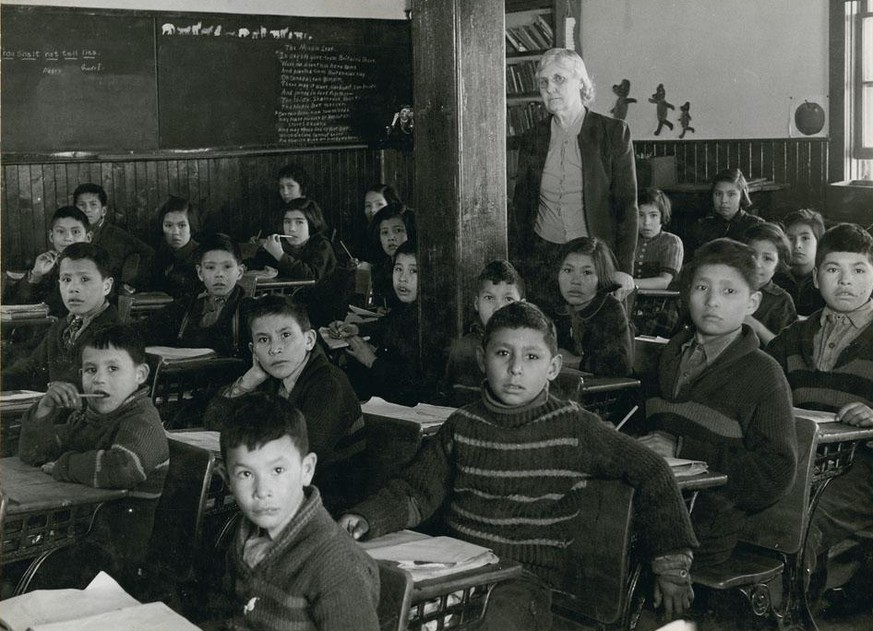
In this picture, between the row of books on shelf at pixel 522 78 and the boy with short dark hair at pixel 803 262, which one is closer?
the boy with short dark hair at pixel 803 262

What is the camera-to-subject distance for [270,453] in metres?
1.65

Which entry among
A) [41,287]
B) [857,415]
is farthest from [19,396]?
[41,287]

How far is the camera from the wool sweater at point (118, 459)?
7.51 feet

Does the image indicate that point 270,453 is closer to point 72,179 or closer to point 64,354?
point 64,354

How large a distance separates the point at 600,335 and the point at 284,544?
1870 millimetres

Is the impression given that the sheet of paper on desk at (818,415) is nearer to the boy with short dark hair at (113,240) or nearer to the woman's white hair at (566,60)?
the woman's white hair at (566,60)

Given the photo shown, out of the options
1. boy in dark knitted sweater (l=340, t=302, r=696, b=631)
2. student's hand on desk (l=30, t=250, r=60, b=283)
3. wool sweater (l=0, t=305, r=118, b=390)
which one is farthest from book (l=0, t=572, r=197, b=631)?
student's hand on desk (l=30, t=250, r=60, b=283)

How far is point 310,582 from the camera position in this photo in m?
1.56

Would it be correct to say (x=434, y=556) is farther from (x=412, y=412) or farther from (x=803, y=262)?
(x=803, y=262)

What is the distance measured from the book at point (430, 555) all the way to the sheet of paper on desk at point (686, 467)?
53 cm

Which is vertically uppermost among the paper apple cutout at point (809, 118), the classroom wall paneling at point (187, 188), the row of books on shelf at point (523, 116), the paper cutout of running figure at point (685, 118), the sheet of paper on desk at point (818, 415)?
the row of books on shelf at point (523, 116)

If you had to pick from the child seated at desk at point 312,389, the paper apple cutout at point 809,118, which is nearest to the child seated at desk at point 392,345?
the child seated at desk at point 312,389

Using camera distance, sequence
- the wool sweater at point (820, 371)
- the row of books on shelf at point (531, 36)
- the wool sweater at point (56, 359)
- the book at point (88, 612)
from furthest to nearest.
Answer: the row of books on shelf at point (531, 36), the wool sweater at point (56, 359), the wool sweater at point (820, 371), the book at point (88, 612)

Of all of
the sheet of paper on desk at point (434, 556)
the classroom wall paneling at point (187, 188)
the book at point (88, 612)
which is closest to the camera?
the book at point (88, 612)
